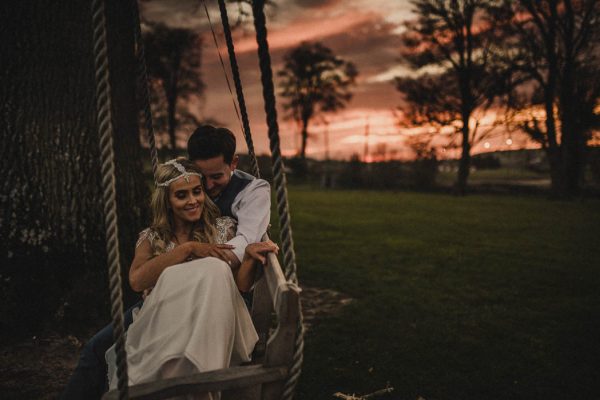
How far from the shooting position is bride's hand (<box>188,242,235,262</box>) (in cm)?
203

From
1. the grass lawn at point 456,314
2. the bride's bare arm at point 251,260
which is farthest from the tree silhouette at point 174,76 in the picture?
the bride's bare arm at point 251,260

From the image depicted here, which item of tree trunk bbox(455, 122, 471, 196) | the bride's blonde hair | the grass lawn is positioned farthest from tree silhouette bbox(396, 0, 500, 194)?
the bride's blonde hair

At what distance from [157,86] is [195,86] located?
292 centimetres

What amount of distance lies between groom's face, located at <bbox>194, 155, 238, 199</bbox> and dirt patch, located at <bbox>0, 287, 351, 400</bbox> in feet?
5.70

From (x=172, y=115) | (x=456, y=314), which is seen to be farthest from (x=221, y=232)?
(x=172, y=115)

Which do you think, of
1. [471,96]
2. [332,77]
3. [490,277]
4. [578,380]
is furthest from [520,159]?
[578,380]

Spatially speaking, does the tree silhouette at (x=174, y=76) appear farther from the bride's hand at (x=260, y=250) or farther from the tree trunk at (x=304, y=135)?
the bride's hand at (x=260, y=250)

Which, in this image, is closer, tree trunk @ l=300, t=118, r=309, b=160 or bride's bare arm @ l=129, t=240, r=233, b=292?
bride's bare arm @ l=129, t=240, r=233, b=292

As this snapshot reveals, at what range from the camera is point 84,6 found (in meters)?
3.53

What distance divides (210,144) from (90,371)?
4.70 feet

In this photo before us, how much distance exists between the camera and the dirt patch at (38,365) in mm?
2783

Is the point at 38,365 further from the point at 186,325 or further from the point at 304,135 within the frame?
the point at 304,135

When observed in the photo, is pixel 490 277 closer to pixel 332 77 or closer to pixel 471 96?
pixel 471 96

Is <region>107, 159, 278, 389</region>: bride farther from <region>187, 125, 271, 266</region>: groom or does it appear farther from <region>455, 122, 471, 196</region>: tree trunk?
<region>455, 122, 471, 196</region>: tree trunk
